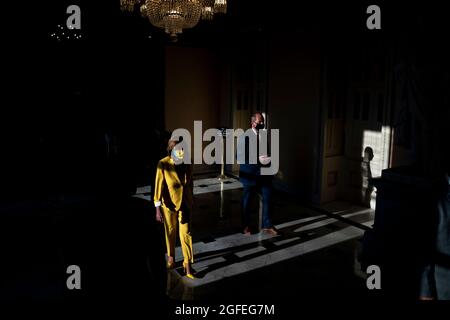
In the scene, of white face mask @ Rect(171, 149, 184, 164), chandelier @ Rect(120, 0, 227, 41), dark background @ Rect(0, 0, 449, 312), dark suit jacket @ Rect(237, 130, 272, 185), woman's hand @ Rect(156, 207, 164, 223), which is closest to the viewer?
white face mask @ Rect(171, 149, 184, 164)

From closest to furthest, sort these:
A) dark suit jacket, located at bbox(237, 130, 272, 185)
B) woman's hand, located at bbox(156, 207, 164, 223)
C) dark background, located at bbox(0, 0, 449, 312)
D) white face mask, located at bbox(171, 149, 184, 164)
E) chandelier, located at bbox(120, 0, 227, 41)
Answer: white face mask, located at bbox(171, 149, 184, 164)
woman's hand, located at bbox(156, 207, 164, 223)
chandelier, located at bbox(120, 0, 227, 41)
dark suit jacket, located at bbox(237, 130, 272, 185)
dark background, located at bbox(0, 0, 449, 312)

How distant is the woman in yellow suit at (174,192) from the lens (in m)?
3.63

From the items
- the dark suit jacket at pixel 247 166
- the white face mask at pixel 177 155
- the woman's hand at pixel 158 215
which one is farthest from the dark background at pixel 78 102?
the white face mask at pixel 177 155

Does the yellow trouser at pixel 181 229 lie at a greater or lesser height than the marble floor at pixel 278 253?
greater

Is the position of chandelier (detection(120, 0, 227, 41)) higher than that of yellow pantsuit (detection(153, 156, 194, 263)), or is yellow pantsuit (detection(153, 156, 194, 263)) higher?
chandelier (detection(120, 0, 227, 41))

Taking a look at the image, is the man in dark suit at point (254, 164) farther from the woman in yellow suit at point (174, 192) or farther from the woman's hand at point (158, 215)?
the woman's hand at point (158, 215)

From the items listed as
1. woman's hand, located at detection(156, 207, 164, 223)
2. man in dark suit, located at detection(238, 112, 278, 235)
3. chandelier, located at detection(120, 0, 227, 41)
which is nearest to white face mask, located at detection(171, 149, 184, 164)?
woman's hand, located at detection(156, 207, 164, 223)

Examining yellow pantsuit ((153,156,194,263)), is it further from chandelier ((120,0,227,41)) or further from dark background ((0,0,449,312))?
chandelier ((120,0,227,41))

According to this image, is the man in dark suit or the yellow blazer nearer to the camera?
the yellow blazer

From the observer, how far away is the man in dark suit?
478 centimetres

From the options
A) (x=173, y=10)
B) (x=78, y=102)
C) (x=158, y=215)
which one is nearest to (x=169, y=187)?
(x=158, y=215)

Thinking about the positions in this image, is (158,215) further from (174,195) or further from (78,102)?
(78,102)

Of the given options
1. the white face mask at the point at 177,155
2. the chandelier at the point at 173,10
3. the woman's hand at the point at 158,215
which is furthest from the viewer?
the chandelier at the point at 173,10

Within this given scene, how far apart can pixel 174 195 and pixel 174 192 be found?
3cm
